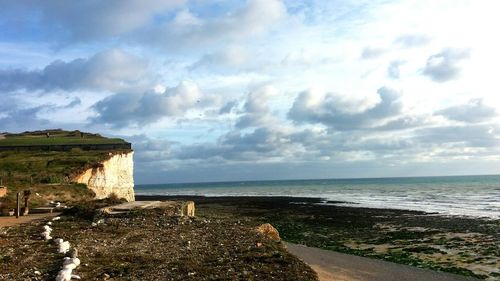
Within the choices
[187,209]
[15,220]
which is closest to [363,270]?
[187,209]

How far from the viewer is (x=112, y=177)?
48.3 meters

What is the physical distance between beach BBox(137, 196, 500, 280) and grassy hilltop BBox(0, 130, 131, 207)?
49.7ft

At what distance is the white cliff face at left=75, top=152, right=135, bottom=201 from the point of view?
43938 mm

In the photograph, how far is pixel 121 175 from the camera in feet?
168

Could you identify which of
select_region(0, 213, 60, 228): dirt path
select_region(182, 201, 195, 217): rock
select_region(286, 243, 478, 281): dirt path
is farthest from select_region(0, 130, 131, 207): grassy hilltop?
select_region(286, 243, 478, 281): dirt path

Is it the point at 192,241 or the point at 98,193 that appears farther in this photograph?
the point at 98,193

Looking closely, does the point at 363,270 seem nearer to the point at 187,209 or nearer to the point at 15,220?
the point at 187,209

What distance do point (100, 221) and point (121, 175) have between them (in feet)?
92.1

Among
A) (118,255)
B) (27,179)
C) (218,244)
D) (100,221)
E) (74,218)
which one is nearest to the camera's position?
(118,255)

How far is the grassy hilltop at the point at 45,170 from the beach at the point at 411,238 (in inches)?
596

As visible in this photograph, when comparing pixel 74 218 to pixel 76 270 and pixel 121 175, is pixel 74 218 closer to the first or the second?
pixel 76 270

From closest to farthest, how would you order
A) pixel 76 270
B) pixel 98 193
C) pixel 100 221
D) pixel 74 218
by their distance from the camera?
pixel 76 270 → pixel 100 221 → pixel 74 218 → pixel 98 193

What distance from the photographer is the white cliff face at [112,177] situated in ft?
144

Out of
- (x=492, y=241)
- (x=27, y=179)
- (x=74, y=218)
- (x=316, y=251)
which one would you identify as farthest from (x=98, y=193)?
(x=492, y=241)
